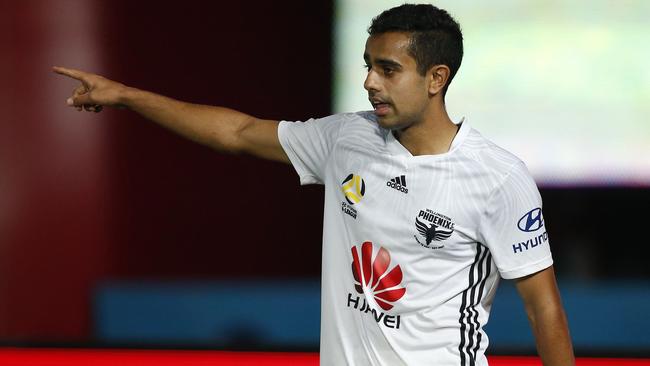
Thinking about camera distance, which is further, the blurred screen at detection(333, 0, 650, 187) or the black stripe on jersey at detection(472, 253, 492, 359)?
the blurred screen at detection(333, 0, 650, 187)

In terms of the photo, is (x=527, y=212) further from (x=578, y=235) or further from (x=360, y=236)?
(x=578, y=235)

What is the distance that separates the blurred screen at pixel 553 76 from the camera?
4293 millimetres

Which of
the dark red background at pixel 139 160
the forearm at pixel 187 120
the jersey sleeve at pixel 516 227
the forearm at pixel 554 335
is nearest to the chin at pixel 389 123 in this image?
the jersey sleeve at pixel 516 227

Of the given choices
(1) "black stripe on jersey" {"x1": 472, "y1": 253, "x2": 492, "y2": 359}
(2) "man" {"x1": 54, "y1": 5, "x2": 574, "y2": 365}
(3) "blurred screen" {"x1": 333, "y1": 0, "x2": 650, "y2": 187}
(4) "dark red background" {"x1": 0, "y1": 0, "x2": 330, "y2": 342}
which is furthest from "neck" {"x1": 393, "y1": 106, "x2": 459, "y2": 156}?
(4) "dark red background" {"x1": 0, "y1": 0, "x2": 330, "y2": 342}

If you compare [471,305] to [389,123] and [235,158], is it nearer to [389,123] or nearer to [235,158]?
[389,123]

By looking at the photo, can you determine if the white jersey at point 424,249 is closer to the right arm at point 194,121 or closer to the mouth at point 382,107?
the mouth at point 382,107

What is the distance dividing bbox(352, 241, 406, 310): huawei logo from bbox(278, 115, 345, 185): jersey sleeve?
235 mm

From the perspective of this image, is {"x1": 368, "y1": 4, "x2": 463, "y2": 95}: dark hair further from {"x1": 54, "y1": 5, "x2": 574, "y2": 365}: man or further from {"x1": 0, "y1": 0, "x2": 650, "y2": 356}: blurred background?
{"x1": 0, "y1": 0, "x2": 650, "y2": 356}: blurred background

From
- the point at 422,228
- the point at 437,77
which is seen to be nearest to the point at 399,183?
the point at 422,228

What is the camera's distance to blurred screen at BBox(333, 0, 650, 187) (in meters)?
4.29

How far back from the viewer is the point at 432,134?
7.22ft

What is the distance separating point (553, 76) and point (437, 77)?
7.35 feet

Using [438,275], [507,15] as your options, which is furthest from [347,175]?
[507,15]

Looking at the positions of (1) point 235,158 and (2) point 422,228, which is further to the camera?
(1) point 235,158
